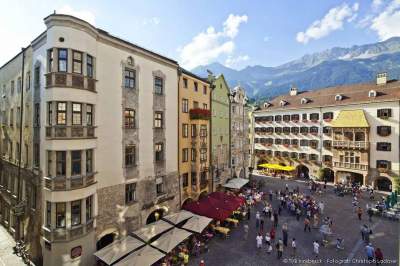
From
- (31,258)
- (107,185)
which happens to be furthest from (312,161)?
(31,258)

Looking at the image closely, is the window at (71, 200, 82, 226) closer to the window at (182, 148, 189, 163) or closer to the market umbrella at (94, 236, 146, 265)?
the market umbrella at (94, 236, 146, 265)

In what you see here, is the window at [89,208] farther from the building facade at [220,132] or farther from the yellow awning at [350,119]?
the yellow awning at [350,119]

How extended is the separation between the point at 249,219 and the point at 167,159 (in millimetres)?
13880

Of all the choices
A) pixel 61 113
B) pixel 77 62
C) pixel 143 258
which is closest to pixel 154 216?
pixel 143 258

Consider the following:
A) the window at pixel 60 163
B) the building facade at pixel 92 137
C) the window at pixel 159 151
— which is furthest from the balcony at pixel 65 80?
the window at pixel 159 151

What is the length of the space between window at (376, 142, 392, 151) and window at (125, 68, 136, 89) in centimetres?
4475

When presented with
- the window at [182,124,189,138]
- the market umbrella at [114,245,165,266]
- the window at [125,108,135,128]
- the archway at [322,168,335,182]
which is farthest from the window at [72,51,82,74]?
the archway at [322,168,335,182]

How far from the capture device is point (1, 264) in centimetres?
2066

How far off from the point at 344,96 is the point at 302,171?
808 inches

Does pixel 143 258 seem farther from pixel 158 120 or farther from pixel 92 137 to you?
pixel 158 120

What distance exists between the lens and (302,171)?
57500 millimetres

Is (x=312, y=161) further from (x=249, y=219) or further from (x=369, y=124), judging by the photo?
(x=249, y=219)

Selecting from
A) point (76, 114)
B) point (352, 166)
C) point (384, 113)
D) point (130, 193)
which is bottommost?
point (352, 166)

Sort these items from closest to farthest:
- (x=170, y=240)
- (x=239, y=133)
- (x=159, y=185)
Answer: (x=170, y=240), (x=159, y=185), (x=239, y=133)
